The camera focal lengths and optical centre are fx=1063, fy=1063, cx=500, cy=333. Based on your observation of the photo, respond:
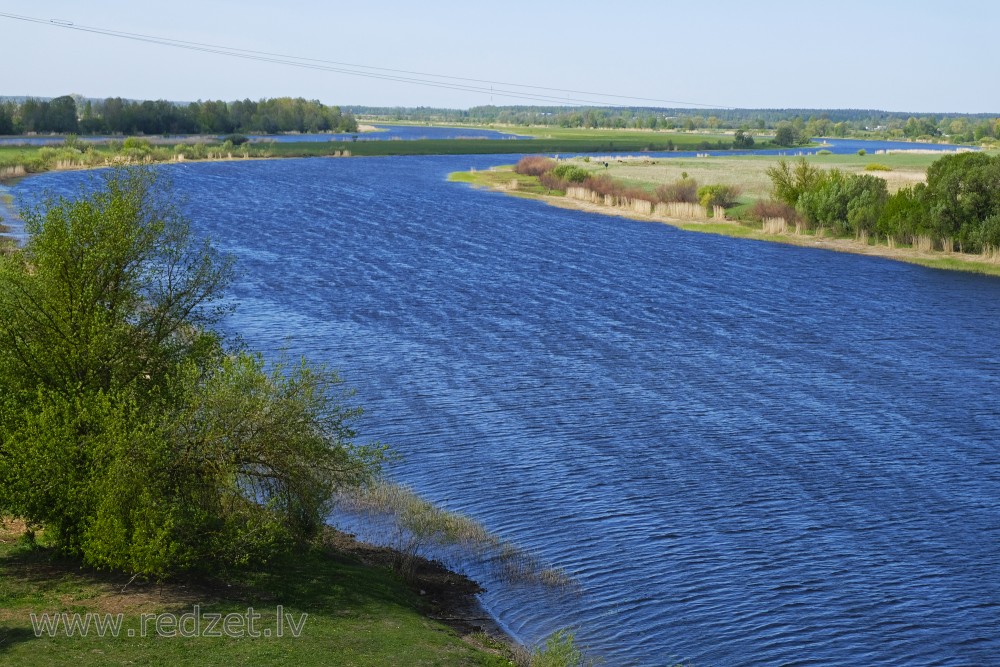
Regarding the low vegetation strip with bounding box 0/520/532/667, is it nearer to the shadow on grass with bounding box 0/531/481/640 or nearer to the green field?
the shadow on grass with bounding box 0/531/481/640

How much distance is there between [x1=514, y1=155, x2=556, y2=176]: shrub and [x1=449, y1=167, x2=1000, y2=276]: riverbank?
26.0ft

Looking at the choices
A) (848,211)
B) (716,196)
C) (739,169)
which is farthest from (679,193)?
(739,169)

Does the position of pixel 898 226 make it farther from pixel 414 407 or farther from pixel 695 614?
pixel 695 614

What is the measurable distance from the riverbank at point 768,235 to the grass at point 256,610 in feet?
202

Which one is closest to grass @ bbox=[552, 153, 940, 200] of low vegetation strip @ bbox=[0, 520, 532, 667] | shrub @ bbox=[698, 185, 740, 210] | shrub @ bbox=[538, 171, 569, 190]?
shrub @ bbox=[698, 185, 740, 210]

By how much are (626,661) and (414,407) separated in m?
18.1

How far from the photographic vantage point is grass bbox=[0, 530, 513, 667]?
18188mm

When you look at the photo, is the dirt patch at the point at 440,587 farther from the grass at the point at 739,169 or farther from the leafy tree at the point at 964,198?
the grass at the point at 739,169

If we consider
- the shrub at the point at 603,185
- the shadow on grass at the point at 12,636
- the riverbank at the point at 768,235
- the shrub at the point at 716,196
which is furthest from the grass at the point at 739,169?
the shadow on grass at the point at 12,636

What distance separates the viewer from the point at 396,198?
116m

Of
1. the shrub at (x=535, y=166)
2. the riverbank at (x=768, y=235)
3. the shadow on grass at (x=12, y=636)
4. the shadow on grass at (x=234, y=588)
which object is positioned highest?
the shrub at (x=535, y=166)

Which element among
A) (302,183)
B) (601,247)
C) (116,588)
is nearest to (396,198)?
(302,183)

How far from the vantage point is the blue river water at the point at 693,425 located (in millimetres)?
23625

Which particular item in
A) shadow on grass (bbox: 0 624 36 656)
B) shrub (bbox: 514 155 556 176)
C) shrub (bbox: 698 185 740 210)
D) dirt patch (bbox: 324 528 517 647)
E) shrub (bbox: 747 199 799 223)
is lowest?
dirt patch (bbox: 324 528 517 647)
